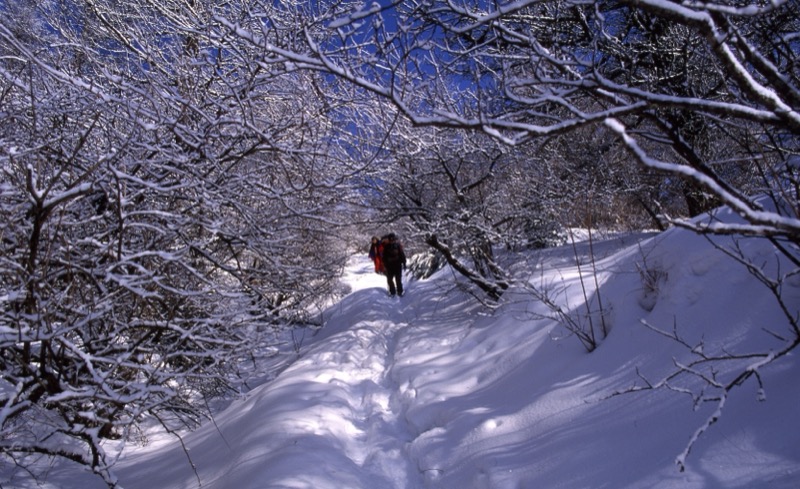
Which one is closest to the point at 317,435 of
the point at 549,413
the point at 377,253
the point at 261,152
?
the point at 549,413

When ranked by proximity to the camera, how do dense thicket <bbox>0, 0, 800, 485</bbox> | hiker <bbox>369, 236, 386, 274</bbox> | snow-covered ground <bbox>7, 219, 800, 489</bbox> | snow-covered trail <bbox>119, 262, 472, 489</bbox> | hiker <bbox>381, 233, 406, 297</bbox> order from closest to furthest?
1. dense thicket <bbox>0, 0, 800, 485</bbox>
2. snow-covered ground <bbox>7, 219, 800, 489</bbox>
3. snow-covered trail <bbox>119, 262, 472, 489</bbox>
4. hiker <bbox>381, 233, 406, 297</bbox>
5. hiker <bbox>369, 236, 386, 274</bbox>

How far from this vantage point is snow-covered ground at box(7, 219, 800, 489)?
248cm

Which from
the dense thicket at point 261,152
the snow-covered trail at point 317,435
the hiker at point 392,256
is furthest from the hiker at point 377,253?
the snow-covered trail at point 317,435

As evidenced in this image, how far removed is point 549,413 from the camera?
3.52m

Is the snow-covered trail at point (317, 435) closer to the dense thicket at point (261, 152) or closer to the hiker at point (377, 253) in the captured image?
the dense thicket at point (261, 152)

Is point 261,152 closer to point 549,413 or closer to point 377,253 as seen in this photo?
point 549,413

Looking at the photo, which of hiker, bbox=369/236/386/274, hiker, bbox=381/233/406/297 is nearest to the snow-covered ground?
hiker, bbox=381/233/406/297

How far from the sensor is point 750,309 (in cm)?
295

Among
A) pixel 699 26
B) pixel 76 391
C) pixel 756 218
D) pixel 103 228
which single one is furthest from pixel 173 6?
pixel 756 218

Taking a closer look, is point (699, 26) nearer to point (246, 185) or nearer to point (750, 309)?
point (750, 309)

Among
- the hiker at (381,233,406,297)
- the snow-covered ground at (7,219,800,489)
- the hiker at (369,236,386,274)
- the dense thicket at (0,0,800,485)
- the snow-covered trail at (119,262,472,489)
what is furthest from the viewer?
the hiker at (369,236,386,274)

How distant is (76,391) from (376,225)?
632 centimetres

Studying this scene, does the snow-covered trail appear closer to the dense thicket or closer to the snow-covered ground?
the snow-covered ground

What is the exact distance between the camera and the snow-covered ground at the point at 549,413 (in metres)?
2.48
